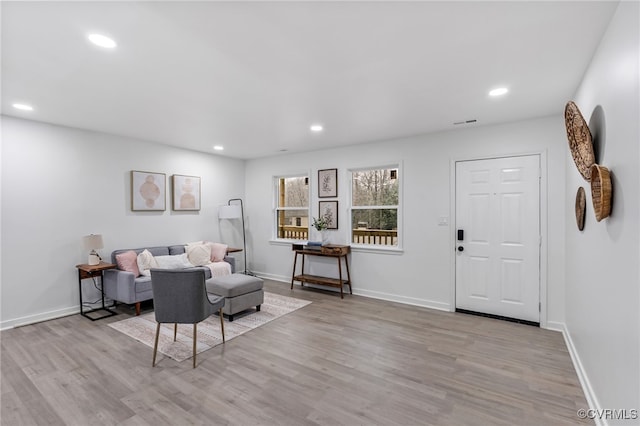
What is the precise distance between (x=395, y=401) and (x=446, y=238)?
2.59 m

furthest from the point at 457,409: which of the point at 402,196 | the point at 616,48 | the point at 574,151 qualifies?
the point at 402,196

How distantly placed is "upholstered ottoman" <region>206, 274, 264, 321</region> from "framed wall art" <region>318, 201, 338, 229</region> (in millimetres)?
1753

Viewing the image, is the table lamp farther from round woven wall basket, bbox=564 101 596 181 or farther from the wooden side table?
round woven wall basket, bbox=564 101 596 181

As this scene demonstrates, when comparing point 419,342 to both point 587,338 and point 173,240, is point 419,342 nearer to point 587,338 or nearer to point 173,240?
point 587,338

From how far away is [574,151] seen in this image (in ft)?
7.45

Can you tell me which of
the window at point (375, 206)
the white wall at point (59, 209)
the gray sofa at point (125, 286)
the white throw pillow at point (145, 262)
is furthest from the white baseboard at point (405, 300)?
the white wall at point (59, 209)

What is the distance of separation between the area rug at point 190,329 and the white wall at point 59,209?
3.62 ft

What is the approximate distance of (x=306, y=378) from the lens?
2533 millimetres

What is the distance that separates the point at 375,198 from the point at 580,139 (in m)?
3.11

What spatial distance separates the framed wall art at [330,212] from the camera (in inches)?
210

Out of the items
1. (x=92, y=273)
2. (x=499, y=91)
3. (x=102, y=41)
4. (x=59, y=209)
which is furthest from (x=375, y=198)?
(x=59, y=209)

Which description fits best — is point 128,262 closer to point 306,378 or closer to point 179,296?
point 179,296

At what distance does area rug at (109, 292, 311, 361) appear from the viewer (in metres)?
3.10

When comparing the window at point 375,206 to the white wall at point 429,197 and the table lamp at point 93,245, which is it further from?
the table lamp at point 93,245
